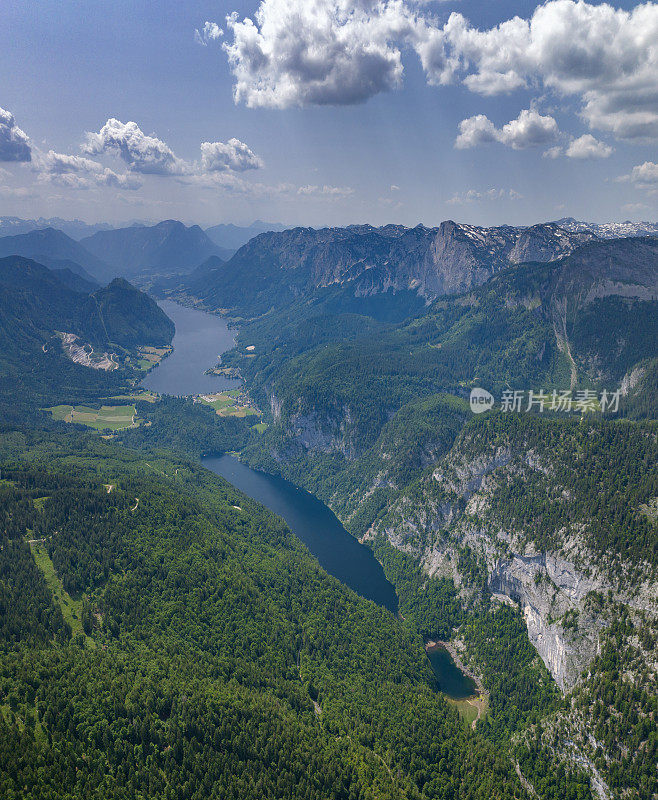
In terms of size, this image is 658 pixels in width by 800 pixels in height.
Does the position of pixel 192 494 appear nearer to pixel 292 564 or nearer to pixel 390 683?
pixel 292 564

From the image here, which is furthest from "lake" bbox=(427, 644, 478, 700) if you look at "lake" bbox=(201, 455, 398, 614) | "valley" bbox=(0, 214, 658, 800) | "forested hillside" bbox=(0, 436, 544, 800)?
"lake" bbox=(201, 455, 398, 614)

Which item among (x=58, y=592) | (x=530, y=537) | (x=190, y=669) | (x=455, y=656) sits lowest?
(x=455, y=656)

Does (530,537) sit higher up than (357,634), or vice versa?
(530,537)

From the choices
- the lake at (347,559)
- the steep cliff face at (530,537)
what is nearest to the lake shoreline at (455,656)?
the steep cliff face at (530,537)

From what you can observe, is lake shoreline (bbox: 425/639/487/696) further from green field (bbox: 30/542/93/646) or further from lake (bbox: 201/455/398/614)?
green field (bbox: 30/542/93/646)

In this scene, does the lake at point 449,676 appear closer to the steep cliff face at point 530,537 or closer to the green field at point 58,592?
the steep cliff face at point 530,537

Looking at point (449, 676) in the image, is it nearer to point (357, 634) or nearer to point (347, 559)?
point (357, 634)

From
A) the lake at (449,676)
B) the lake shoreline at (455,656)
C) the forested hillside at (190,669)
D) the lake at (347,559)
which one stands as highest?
the forested hillside at (190,669)

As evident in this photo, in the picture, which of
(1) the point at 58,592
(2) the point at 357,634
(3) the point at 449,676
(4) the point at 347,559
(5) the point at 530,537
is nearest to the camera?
(1) the point at 58,592

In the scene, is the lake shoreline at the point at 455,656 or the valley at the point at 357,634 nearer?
the valley at the point at 357,634

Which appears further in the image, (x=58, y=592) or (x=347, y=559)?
(x=347, y=559)

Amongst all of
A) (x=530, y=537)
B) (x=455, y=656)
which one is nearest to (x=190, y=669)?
(x=455, y=656)

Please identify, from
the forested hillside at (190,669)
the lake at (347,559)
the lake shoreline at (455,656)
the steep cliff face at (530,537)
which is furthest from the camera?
the lake at (347,559)

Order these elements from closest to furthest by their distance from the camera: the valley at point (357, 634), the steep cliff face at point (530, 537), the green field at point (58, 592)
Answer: the valley at point (357, 634) < the green field at point (58, 592) < the steep cliff face at point (530, 537)
